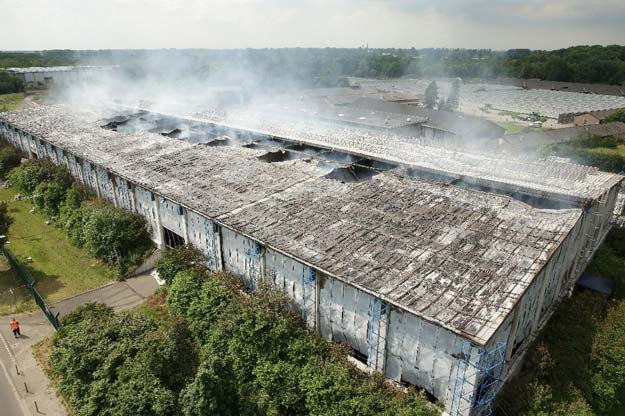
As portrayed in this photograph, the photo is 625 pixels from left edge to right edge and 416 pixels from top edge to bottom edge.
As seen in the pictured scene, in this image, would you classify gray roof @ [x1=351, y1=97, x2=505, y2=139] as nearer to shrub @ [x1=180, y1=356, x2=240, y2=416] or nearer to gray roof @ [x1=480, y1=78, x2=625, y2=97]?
shrub @ [x1=180, y1=356, x2=240, y2=416]

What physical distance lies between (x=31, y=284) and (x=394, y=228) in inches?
583

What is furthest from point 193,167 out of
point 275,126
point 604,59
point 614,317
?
point 604,59

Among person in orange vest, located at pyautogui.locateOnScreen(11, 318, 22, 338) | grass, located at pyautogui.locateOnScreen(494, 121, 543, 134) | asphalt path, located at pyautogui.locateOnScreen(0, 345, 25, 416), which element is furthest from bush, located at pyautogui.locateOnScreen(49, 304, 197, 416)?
grass, located at pyautogui.locateOnScreen(494, 121, 543, 134)

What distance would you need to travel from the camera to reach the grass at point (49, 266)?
56.6 ft

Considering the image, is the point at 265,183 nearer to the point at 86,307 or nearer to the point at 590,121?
the point at 86,307

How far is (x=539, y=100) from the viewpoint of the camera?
68000mm

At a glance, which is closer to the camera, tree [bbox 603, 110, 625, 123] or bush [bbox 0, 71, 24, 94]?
tree [bbox 603, 110, 625, 123]

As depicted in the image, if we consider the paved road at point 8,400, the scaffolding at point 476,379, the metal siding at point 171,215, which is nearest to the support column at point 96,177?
the metal siding at point 171,215

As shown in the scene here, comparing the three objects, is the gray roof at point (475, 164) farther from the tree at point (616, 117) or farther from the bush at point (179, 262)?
the tree at point (616, 117)

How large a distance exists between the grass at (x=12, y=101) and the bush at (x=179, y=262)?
159 ft

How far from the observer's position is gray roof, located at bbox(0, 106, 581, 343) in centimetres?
962

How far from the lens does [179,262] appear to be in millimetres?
15695

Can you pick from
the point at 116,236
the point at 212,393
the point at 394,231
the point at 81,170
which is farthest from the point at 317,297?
the point at 81,170

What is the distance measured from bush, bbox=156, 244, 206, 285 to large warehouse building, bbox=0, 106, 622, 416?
48cm
